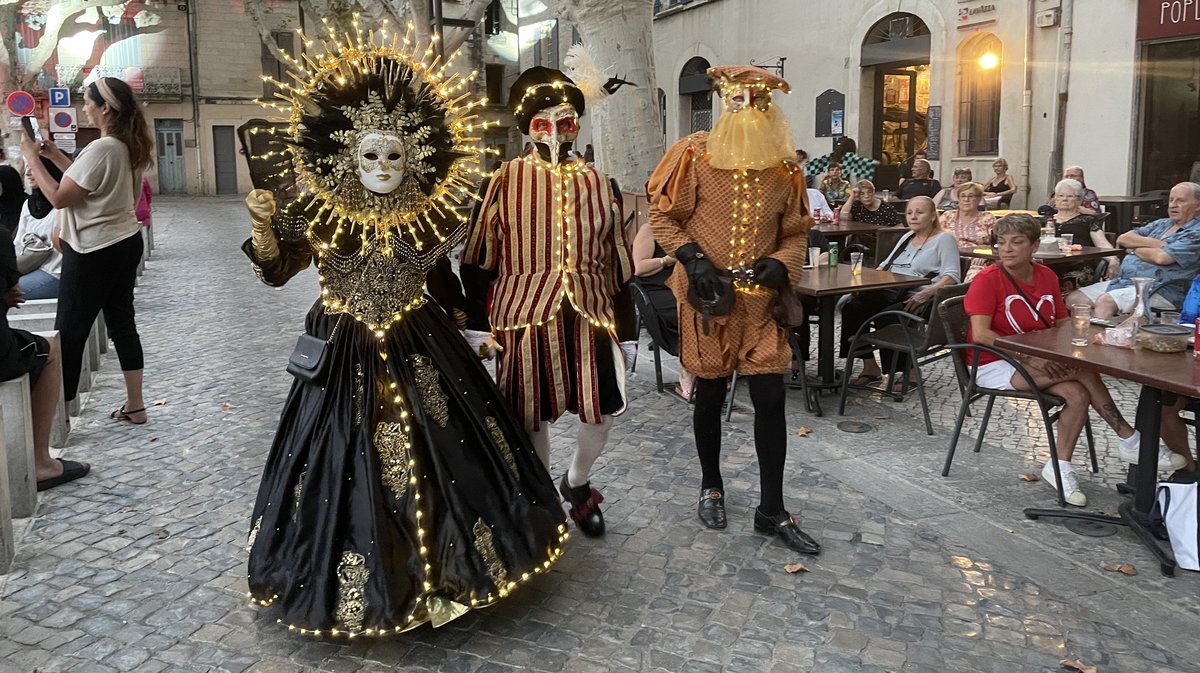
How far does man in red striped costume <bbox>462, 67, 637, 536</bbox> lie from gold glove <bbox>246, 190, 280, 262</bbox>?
75 centimetres

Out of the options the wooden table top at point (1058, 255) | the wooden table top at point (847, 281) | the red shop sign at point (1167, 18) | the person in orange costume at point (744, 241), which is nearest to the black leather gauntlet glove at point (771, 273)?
the person in orange costume at point (744, 241)

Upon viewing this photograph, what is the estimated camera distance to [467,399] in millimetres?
3357

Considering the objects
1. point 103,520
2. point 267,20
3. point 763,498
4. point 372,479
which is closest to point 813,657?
point 763,498

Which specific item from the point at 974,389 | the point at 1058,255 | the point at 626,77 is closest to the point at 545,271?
the point at 974,389

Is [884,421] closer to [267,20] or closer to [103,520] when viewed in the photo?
[103,520]

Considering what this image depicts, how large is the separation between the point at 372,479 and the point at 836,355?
15.3 ft

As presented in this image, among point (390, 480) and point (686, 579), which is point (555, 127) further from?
point (686, 579)

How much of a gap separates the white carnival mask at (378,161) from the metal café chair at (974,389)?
2.80m

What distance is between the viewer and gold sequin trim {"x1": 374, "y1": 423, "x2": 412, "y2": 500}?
10.4ft

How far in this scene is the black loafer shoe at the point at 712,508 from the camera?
416cm

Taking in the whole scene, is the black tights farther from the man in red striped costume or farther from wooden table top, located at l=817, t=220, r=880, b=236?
wooden table top, located at l=817, t=220, r=880, b=236

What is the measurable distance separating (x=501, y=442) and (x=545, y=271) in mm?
691

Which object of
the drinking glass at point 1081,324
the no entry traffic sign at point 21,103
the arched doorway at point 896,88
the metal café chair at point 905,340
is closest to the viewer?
the drinking glass at point 1081,324

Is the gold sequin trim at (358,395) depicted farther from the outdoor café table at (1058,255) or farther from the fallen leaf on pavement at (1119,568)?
the outdoor café table at (1058,255)
